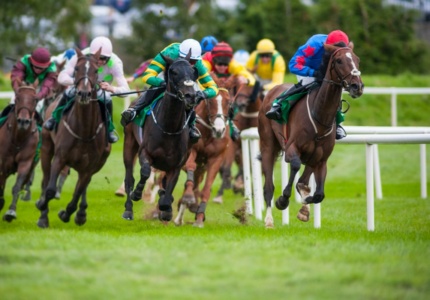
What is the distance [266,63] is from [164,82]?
649 centimetres

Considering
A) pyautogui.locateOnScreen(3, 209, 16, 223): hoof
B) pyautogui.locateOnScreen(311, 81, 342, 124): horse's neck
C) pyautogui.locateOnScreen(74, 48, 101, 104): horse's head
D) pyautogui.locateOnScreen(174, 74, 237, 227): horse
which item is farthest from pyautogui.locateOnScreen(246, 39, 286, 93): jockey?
pyautogui.locateOnScreen(74, 48, 101, 104): horse's head

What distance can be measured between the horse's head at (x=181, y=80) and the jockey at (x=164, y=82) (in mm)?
304

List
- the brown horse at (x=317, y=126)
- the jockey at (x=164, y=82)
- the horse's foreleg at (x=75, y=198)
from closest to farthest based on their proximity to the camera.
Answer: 1. the brown horse at (x=317, y=126)
2. the jockey at (x=164, y=82)
3. the horse's foreleg at (x=75, y=198)

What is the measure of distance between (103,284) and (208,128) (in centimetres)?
589

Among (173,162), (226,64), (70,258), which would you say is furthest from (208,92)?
(70,258)

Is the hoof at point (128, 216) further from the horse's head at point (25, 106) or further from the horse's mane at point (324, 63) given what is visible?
the horse's mane at point (324, 63)

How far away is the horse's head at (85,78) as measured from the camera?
10.9 m

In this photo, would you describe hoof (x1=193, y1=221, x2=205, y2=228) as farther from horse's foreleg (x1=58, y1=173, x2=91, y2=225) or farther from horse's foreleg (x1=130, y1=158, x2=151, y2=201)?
horse's foreleg (x1=58, y1=173, x2=91, y2=225)

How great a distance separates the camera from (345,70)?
1052 cm

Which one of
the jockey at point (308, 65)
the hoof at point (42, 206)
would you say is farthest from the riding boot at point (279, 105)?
the hoof at point (42, 206)

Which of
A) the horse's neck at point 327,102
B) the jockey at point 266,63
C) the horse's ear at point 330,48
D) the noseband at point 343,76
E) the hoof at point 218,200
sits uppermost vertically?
the jockey at point 266,63

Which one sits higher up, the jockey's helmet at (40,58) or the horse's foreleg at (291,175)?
the jockey's helmet at (40,58)

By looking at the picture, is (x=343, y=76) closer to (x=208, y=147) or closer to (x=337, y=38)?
(x=337, y=38)

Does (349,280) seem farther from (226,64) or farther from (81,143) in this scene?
(226,64)
